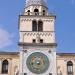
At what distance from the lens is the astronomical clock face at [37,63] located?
4103cm

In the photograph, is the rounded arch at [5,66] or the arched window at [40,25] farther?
the arched window at [40,25]

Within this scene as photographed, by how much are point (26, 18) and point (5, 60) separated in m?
5.79

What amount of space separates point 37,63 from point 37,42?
2633 millimetres

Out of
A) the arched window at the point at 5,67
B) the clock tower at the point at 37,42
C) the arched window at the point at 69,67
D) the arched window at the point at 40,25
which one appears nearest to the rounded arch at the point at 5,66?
the arched window at the point at 5,67

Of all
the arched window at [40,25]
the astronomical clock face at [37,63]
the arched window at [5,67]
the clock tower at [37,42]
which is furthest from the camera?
the arched window at [40,25]

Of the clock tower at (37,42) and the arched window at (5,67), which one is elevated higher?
the clock tower at (37,42)

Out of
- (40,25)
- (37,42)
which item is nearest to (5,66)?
(37,42)

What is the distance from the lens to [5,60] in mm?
43188

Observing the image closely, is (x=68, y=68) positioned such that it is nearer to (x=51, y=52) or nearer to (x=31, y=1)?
(x=51, y=52)

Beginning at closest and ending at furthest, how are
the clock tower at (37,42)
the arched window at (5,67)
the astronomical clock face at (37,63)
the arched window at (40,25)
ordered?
the astronomical clock face at (37,63), the clock tower at (37,42), the arched window at (5,67), the arched window at (40,25)

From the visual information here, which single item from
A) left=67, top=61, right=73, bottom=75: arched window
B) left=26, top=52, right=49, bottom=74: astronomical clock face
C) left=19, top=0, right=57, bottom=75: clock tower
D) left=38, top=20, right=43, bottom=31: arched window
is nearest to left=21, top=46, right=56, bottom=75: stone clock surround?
left=19, top=0, right=57, bottom=75: clock tower

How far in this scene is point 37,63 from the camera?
4122 centimetres

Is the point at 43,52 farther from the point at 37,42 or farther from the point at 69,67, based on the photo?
the point at 69,67

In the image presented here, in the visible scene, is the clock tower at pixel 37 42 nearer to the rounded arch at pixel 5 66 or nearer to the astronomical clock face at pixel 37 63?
the astronomical clock face at pixel 37 63
